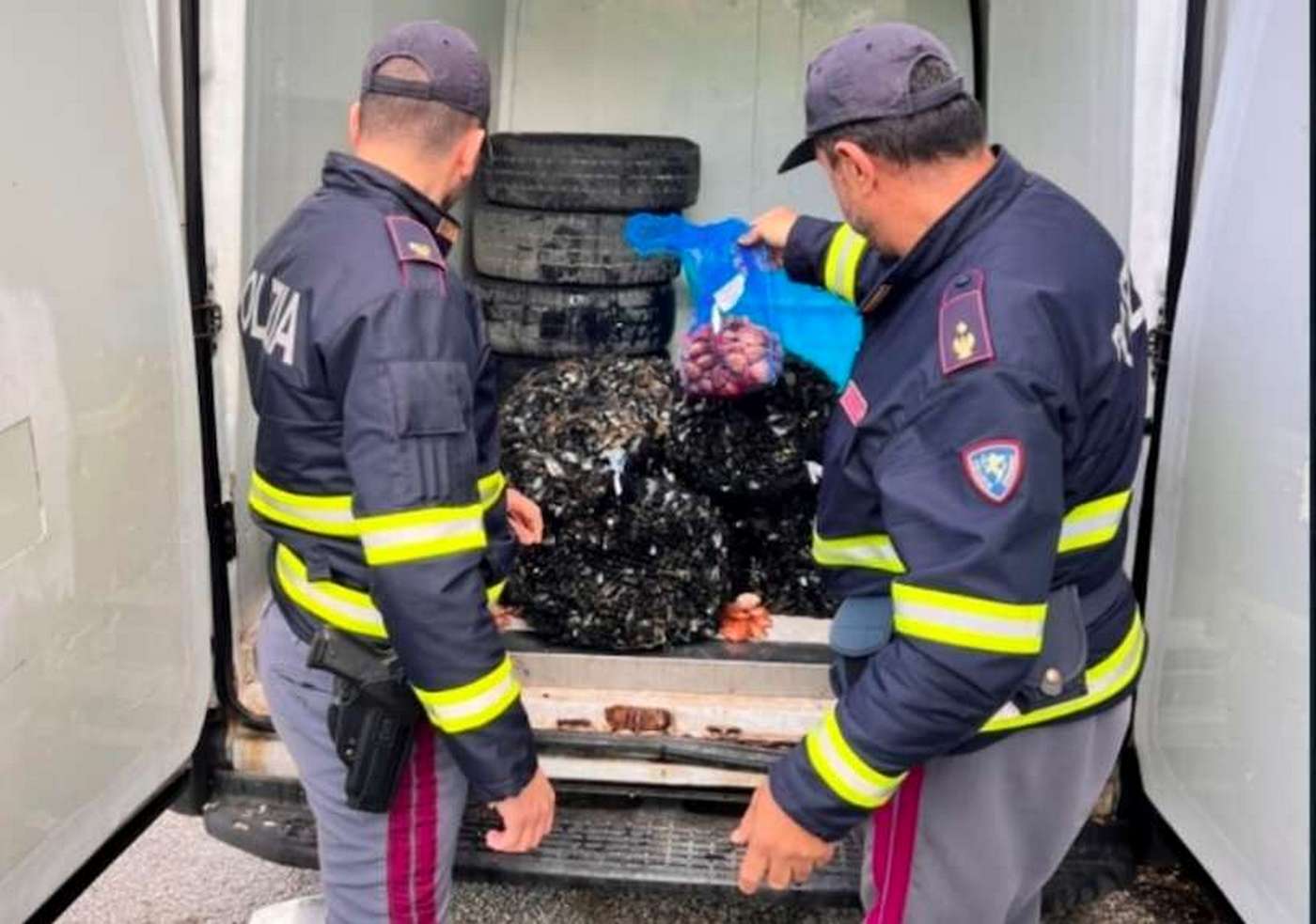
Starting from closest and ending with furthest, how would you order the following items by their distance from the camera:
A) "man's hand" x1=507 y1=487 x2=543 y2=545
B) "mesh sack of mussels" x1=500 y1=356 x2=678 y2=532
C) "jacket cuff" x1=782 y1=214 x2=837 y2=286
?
1. "jacket cuff" x1=782 y1=214 x2=837 y2=286
2. "man's hand" x1=507 y1=487 x2=543 y2=545
3. "mesh sack of mussels" x1=500 y1=356 x2=678 y2=532

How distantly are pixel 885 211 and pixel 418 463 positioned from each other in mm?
673

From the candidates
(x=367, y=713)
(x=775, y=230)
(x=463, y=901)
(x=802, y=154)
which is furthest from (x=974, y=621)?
(x=463, y=901)

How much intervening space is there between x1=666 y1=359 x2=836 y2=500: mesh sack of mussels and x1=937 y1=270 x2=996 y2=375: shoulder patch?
4.25 ft

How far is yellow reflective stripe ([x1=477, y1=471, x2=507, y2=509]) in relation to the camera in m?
1.96

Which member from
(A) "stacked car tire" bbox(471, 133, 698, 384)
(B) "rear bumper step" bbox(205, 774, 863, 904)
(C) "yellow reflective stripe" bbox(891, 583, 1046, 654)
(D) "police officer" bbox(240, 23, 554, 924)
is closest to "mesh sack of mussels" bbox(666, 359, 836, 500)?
(B) "rear bumper step" bbox(205, 774, 863, 904)

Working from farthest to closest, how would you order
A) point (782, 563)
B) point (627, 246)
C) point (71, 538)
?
point (627, 246)
point (782, 563)
point (71, 538)

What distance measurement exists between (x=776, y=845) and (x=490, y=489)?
66 centimetres

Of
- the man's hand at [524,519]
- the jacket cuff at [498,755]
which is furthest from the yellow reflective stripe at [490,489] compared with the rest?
the man's hand at [524,519]

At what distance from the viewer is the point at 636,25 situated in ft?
13.6

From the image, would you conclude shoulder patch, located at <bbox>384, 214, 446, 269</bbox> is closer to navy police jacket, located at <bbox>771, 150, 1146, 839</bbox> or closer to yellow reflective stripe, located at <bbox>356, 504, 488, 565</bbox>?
yellow reflective stripe, located at <bbox>356, 504, 488, 565</bbox>

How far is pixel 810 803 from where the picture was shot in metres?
1.67

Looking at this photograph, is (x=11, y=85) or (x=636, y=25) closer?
(x=11, y=85)

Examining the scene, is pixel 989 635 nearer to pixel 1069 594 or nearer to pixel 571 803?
pixel 1069 594

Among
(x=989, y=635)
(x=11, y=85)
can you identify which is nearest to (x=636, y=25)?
(x=11, y=85)
